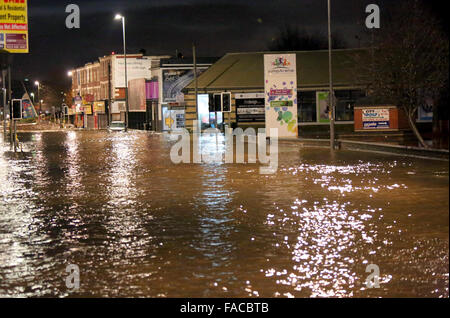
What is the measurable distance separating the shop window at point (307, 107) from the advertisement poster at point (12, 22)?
25201 millimetres

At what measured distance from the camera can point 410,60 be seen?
28.8 meters

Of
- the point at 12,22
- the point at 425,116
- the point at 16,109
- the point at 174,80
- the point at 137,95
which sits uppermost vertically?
the point at 12,22

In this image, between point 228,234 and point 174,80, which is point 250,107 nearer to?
point 174,80

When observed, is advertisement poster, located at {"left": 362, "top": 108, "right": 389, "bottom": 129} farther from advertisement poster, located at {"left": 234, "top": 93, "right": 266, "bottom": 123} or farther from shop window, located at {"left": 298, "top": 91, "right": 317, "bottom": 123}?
advertisement poster, located at {"left": 234, "top": 93, "right": 266, "bottom": 123}

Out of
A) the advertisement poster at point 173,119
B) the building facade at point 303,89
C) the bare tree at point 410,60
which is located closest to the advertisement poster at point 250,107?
the building facade at point 303,89

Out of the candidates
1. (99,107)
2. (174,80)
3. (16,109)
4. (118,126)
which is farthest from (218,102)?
(99,107)

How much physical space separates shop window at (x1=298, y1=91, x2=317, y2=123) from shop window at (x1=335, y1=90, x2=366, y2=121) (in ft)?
5.84

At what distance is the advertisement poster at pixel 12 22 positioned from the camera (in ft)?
116

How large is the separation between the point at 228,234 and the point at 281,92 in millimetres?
31616

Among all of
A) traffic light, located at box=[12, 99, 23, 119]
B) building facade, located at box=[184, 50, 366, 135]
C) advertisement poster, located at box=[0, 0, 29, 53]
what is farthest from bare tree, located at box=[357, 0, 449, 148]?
building facade, located at box=[184, 50, 366, 135]

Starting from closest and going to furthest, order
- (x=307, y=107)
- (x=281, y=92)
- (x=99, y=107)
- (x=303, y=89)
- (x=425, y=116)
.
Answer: (x=281, y=92)
(x=425, y=116)
(x=303, y=89)
(x=307, y=107)
(x=99, y=107)

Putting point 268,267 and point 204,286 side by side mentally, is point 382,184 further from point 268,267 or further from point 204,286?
point 204,286

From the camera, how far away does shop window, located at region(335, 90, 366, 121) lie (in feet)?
184

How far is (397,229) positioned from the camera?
1138 centimetres
